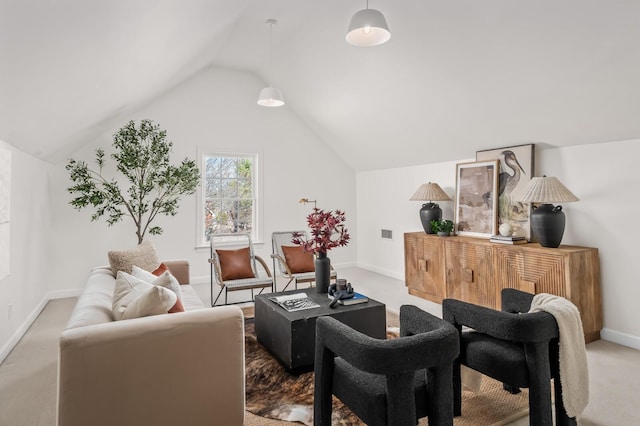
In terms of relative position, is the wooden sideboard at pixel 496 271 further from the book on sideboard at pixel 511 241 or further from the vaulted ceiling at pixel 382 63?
the vaulted ceiling at pixel 382 63

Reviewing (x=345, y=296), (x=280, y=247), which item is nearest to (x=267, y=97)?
(x=280, y=247)

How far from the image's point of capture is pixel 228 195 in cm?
632

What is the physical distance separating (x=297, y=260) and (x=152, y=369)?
10.0ft

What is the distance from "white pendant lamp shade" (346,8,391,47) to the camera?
2480 millimetres

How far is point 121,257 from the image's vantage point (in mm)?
3293

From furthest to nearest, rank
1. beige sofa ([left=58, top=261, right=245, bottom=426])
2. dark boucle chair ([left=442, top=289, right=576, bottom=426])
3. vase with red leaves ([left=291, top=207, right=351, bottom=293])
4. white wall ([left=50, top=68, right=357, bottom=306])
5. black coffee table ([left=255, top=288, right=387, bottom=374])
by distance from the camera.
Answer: white wall ([left=50, top=68, right=357, bottom=306]) < vase with red leaves ([left=291, top=207, right=351, bottom=293]) < black coffee table ([left=255, top=288, right=387, bottom=374]) < dark boucle chair ([left=442, top=289, right=576, bottom=426]) < beige sofa ([left=58, top=261, right=245, bottom=426])

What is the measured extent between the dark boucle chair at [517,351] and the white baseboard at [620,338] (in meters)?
1.95

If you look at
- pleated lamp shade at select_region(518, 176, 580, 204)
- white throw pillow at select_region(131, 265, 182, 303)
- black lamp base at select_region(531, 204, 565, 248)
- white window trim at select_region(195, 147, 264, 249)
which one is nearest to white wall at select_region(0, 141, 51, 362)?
white throw pillow at select_region(131, 265, 182, 303)

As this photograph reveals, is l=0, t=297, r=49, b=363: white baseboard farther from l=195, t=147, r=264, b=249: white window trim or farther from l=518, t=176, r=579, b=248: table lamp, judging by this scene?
l=518, t=176, r=579, b=248: table lamp

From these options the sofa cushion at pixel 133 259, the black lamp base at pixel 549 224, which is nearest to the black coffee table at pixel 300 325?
the sofa cushion at pixel 133 259

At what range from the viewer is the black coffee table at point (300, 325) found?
273 cm

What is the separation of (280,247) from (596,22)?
4154mm

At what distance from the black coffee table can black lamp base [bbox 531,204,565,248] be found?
6.09 feet

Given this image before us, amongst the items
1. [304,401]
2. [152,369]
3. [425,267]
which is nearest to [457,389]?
[304,401]
